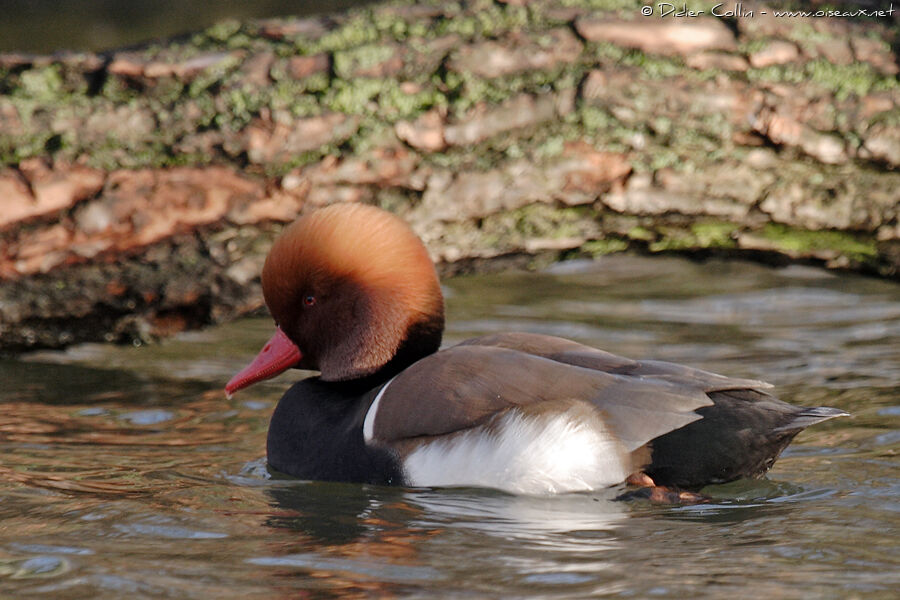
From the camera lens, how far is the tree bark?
485cm

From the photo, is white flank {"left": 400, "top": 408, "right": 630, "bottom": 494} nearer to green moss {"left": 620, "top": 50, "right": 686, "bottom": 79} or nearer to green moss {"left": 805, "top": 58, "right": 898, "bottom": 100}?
green moss {"left": 620, "top": 50, "right": 686, "bottom": 79}

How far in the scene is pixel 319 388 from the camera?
165 inches

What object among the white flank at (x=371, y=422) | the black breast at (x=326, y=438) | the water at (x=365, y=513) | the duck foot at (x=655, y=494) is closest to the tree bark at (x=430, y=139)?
the water at (x=365, y=513)

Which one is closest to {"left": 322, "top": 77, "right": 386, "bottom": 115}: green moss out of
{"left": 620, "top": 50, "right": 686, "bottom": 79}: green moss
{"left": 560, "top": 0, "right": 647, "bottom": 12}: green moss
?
{"left": 560, "top": 0, "right": 647, "bottom": 12}: green moss

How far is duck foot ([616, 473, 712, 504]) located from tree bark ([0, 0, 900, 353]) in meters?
1.68

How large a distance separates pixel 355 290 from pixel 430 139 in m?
1.04

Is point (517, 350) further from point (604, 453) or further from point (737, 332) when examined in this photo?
point (737, 332)

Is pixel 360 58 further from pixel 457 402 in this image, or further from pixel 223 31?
pixel 457 402

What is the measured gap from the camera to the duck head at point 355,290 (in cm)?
407

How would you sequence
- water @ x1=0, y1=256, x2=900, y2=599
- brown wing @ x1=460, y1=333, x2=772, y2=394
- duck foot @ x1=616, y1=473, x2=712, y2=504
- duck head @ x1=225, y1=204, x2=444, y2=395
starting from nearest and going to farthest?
water @ x1=0, y1=256, x2=900, y2=599, duck foot @ x1=616, y1=473, x2=712, y2=504, brown wing @ x1=460, y1=333, x2=772, y2=394, duck head @ x1=225, y1=204, x2=444, y2=395

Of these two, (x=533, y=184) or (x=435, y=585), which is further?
(x=533, y=184)

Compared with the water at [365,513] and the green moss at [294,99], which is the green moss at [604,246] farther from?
the green moss at [294,99]

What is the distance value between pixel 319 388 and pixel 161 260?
1.18 m

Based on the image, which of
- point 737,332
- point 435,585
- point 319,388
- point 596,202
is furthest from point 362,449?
point 737,332
